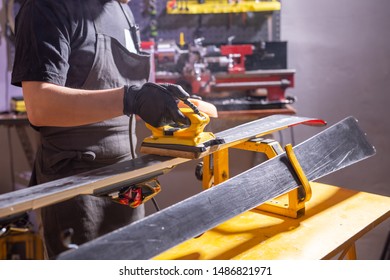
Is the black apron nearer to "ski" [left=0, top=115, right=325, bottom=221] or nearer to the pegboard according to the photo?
"ski" [left=0, top=115, right=325, bottom=221]

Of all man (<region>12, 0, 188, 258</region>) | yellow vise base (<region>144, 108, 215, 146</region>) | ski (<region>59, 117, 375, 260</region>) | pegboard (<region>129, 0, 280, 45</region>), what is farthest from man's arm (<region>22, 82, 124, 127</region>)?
pegboard (<region>129, 0, 280, 45</region>)

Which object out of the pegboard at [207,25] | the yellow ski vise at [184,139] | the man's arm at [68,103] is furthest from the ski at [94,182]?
the pegboard at [207,25]

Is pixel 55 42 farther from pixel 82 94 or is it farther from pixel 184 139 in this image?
pixel 184 139

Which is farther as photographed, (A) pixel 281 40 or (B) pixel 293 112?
(A) pixel 281 40

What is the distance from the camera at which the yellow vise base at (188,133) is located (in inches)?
42.8

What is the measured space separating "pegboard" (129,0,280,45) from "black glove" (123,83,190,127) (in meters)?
1.26

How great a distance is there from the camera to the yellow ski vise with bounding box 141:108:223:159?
109 centimetres

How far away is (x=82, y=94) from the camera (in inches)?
44.1

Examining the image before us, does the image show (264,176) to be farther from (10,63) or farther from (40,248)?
(10,63)

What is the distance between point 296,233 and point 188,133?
0.35 meters

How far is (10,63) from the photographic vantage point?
2115 millimetres

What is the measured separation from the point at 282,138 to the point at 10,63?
1280mm
